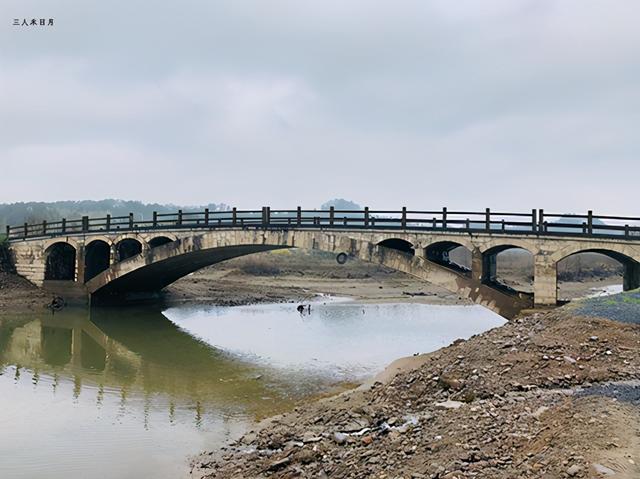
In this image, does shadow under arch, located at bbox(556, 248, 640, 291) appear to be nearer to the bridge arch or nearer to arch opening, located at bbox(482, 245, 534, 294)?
arch opening, located at bbox(482, 245, 534, 294)

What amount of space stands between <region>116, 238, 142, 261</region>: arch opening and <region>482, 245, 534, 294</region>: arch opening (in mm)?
24144

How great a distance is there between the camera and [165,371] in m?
21.6

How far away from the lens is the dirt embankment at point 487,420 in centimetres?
790

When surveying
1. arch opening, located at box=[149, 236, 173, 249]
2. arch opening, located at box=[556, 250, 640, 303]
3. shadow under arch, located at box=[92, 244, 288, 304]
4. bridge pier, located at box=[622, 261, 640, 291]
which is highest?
arch opening, located at box=[149, 236, 173, 249]

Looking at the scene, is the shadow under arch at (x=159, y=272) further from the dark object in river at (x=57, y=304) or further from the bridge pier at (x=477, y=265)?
the bridge pier at (x=477, y=265)

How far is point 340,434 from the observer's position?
10828 mm

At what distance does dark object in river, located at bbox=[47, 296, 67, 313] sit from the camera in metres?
37.5

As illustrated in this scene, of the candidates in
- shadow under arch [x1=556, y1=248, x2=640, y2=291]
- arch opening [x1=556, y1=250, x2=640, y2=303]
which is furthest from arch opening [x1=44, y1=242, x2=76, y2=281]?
arch opening [x1=556, y1=250, x2=640, y2=303]

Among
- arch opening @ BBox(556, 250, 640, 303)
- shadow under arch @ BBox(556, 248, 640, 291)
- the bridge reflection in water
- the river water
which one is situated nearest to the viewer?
the river water

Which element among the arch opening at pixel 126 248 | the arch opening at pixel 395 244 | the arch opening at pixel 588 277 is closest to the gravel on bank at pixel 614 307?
the arch opening at pixel 395 244

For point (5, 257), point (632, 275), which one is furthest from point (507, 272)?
point (5, 257)

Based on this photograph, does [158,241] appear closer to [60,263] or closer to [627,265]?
[60,263]

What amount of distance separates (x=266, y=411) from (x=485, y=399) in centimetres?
692

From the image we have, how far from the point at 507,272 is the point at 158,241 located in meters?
49.7
